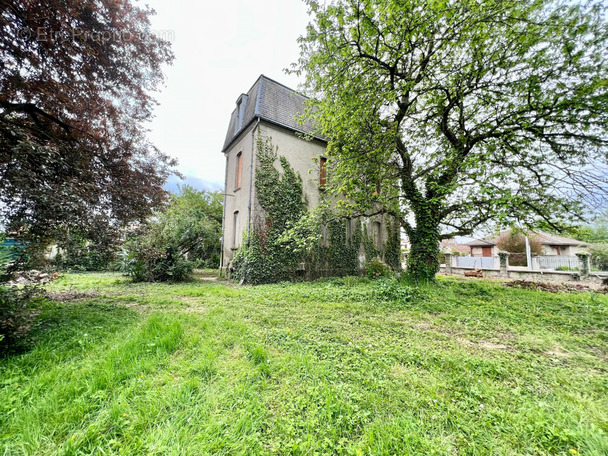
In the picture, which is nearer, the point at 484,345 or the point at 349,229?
the point at 484,345

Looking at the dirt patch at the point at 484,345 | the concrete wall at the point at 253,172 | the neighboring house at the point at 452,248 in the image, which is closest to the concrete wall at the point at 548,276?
the neighboring house at the point at 452,248

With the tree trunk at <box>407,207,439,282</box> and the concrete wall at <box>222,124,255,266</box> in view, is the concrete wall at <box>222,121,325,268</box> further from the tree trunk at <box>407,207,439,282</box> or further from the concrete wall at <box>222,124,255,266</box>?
the tree trunk at <box>407,207,439,282</box>

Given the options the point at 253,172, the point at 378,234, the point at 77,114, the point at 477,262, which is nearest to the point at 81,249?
the point at 77,114

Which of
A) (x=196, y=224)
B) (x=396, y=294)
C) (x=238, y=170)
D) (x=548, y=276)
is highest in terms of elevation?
(x=238, y=170)

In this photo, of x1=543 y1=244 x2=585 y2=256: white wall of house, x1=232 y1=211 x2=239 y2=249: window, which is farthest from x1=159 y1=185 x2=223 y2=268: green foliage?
x1=543 y1=244 x2=585 y2=256: white wall of house

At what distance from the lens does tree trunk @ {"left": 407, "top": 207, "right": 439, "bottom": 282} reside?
6.81 m

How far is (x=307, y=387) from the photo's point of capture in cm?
194

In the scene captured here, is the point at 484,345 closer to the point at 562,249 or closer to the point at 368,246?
the point at 368,246

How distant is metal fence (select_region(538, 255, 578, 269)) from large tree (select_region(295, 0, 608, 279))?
16820 mm

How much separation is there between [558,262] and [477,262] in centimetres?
494

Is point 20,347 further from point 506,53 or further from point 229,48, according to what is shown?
point 506,53

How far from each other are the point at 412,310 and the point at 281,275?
17.6 feet

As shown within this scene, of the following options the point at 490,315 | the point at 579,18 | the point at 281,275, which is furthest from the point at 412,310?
the point at 579,18

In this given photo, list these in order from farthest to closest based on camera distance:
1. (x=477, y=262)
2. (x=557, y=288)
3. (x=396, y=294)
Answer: (x=477, y=262)
(x=557, y=288)
(x=396, y=294)
